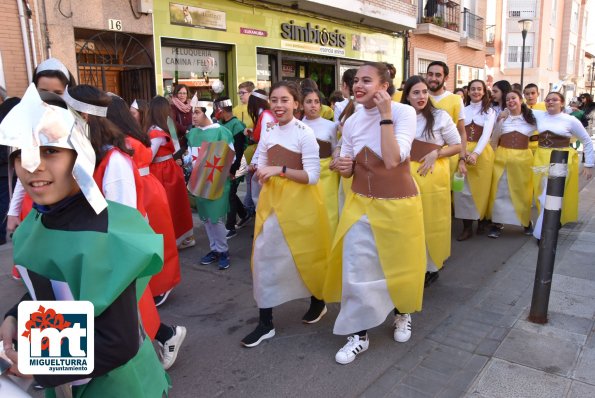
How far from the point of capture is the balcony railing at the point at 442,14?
754 inches

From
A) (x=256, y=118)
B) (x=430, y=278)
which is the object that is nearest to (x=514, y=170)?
(x=430, y=278)

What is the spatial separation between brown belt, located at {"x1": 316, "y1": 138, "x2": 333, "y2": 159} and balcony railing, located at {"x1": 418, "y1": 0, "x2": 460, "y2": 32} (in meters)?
15.7

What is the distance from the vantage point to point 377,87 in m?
3.09

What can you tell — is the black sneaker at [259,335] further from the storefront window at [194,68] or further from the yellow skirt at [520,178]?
the storefront window at [194,68]

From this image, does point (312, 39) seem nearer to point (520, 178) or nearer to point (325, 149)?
point (520, 178)

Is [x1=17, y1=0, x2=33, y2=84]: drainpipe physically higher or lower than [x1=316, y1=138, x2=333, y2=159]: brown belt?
higher

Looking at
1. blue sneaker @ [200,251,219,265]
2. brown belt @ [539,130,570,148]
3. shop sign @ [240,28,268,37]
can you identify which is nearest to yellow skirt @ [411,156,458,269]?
blue sneaker @ [200,251,219,265]

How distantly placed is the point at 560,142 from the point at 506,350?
3.75 meters

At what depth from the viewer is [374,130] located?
Result: 10.6 feet

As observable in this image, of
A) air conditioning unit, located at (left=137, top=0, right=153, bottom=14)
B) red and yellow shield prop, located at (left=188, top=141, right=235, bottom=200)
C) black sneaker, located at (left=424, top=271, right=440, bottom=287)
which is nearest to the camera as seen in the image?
black sneaker, located at (left=424, top=271, right=440, bottom=287)

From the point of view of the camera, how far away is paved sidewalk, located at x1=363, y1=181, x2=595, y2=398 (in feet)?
9.73

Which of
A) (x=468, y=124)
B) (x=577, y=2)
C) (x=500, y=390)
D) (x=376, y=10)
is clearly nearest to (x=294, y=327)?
(x=500, y=390)

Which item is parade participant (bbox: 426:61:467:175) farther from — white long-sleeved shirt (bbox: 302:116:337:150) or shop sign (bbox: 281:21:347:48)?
shop sign (bbox: 281:21:347:48)

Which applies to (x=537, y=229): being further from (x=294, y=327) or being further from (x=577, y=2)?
(x=577, y=2)
